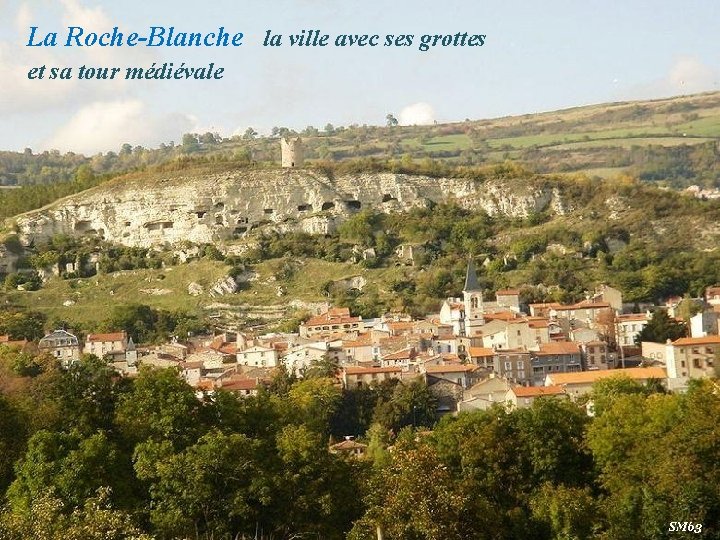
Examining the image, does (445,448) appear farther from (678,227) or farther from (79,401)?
(678,227)

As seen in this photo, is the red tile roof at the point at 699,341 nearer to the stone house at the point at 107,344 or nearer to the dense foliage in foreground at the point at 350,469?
the dense foliage in foreground at the point at 350,469

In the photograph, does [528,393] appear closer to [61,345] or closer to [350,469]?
[350,469]

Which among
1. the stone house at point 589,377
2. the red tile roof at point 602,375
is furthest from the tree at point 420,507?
the red tile roof at point 602,375

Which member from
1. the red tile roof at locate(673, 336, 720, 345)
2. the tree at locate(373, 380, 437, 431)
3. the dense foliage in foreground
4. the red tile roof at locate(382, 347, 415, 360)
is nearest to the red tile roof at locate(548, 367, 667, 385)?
the red tile roof at locate(673, 336, 720, 345)

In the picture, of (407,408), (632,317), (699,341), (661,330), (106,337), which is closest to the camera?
(407,408)

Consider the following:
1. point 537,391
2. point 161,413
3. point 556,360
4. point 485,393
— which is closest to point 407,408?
point 485,393
